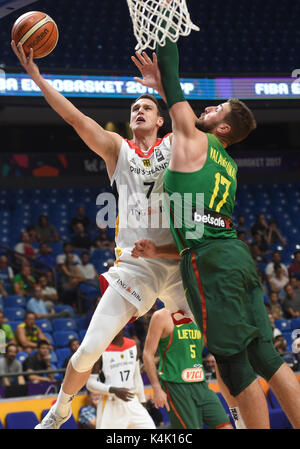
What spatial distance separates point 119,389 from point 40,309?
3.77 m

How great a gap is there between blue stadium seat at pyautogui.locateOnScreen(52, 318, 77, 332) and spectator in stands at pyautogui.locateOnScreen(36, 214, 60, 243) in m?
2.59

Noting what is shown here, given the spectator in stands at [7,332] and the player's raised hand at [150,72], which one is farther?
the spectator in stands at [7,332]

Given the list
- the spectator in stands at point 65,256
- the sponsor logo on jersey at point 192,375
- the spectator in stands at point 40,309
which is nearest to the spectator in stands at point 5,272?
the spectator in stands at point 40,309

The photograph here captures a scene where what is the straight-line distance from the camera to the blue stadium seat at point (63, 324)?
1052cm

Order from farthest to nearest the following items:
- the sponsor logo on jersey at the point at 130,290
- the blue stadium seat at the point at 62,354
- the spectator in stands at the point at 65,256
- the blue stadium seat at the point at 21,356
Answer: the spectator in stands at the point at 65,256 < the blue stadium seat at the point at 62,354 < the blue stadium seat at the point at 21,356 < the sponsor logo on jersey at the point at 130,290

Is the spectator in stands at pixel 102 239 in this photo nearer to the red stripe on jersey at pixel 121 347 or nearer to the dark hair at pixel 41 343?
the dark hair at pixel 41 343

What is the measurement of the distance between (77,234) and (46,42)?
28.8 ft

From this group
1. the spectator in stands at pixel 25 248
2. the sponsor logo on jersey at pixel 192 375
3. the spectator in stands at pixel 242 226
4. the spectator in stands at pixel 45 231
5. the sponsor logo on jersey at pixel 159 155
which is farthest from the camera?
the spectator in stands at pixel 242 226

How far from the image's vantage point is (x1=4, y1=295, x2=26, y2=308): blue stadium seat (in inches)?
426

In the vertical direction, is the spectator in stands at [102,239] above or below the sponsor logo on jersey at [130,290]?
above

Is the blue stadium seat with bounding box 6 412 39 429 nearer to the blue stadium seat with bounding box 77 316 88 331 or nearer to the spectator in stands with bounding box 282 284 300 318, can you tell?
the blue stadium seat with bounding box 77 316 88 331

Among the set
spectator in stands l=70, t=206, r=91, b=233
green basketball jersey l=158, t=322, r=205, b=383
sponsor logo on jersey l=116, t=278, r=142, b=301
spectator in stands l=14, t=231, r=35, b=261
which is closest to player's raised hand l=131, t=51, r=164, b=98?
sponsor logo on jersey l=116, t=278, r=142, b=301

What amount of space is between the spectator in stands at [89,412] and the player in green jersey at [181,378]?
206cm
